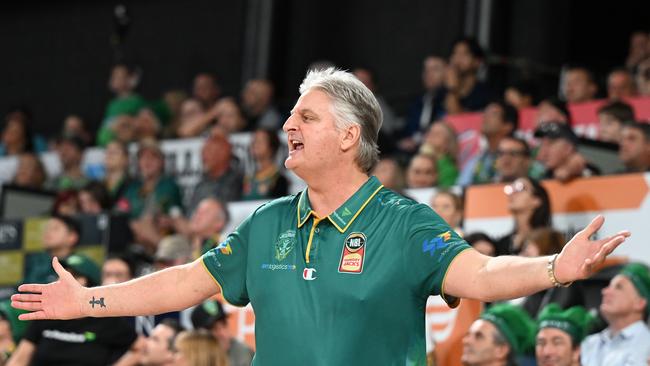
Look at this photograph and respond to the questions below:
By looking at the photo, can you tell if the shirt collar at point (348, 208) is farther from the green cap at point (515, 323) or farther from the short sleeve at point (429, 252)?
the green cap at point (515, 323)

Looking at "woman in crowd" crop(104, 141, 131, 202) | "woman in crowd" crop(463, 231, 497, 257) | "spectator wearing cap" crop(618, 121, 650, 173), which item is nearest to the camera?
"woman in crowd" crop(463, 231, 497, 257)

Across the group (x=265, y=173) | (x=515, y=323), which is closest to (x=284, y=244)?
(x=515, y=323)

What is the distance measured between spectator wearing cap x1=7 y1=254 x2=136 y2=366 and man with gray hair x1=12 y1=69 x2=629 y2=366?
3.81 m

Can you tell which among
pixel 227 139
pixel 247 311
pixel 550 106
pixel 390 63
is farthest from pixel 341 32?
pixel 247 311

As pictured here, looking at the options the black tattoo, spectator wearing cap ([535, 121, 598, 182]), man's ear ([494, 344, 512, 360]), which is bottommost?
man's ear ([494, 344, 512, 360])

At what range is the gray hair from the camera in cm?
341

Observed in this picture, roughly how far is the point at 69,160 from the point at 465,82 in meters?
4.17

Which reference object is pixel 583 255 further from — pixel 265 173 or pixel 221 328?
Answer: pixel 265 173

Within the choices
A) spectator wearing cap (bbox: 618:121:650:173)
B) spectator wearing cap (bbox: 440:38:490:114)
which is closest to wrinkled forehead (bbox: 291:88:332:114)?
spectator wearing cap (bbox: 618:121:650:173)

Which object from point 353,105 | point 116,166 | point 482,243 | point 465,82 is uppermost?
point 353,105

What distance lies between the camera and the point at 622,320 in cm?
657

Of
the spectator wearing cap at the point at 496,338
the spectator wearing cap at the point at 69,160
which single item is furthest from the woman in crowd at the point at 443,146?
the spectator wearing cap at the point at 69,160

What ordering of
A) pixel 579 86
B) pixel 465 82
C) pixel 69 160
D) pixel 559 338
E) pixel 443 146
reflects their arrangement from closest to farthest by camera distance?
pixel 559 338 < pixel 443 146 < pixel 579 86 < pixel 465 82 < pixel 69 160

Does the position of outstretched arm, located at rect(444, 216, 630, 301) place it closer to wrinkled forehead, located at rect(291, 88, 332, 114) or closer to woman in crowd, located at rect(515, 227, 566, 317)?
wrinkled forehead, located at rect(291, 88, 332, 114)
